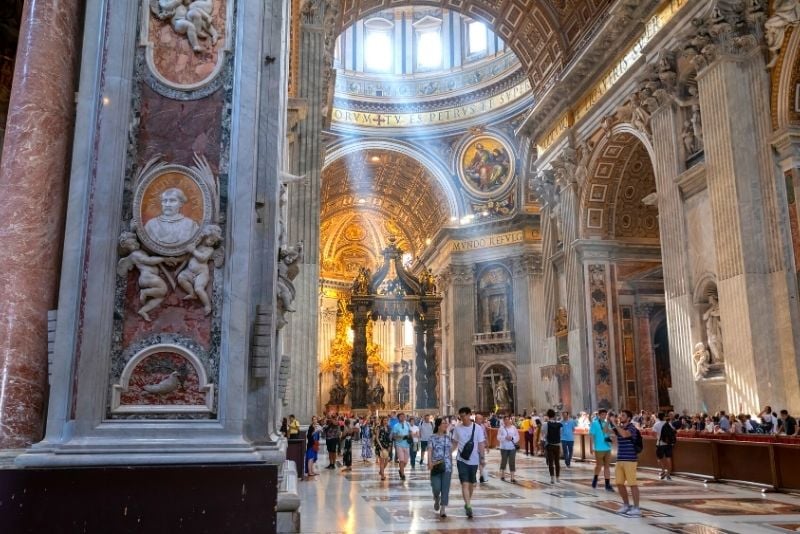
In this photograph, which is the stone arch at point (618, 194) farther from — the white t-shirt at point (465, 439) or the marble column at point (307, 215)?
the white t-shirt at point (465, 439)

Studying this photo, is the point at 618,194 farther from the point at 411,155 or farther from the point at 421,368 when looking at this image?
the point at 411,155

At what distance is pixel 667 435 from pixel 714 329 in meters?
3.05

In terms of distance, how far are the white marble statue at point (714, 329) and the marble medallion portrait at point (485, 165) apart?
65.8 feet

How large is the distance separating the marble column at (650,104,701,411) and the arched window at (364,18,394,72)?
23.0 metres

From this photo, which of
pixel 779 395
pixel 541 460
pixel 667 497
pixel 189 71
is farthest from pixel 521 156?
pixel 189 71

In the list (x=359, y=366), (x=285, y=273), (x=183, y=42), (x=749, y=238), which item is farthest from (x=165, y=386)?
(x=359, y=366)

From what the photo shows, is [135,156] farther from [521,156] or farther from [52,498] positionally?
[521,156]

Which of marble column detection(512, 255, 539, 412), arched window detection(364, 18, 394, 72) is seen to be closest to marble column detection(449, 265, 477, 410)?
marble column detection(512, 255, 539, 412)

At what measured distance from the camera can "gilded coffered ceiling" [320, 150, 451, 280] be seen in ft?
120

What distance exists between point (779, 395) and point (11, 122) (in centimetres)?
1152

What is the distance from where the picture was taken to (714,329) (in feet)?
43.2

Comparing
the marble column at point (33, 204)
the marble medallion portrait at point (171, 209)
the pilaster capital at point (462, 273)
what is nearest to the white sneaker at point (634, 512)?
the marble medallion portrait at point (171, 209)

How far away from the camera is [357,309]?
27.2 meters

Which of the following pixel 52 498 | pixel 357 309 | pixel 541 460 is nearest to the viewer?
pixel 52 498
